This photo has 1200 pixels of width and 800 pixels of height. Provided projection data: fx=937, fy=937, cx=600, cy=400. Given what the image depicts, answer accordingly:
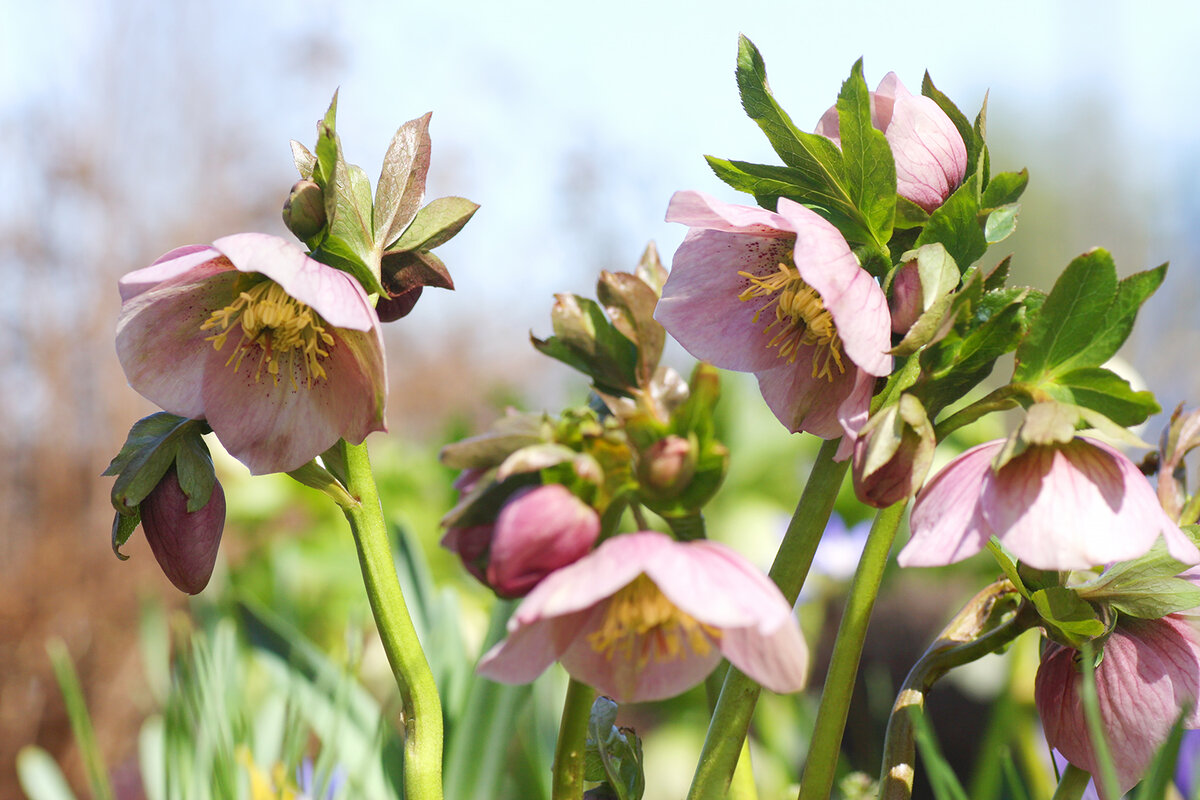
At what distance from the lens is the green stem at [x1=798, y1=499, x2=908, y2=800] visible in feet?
1.20

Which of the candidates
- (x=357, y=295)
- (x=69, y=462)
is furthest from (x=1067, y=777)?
(x=69, y=462)

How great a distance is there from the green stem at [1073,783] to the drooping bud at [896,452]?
17cm

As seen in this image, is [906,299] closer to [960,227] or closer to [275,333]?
[960,227]

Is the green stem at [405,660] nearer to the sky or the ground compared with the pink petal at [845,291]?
nearer to the ground

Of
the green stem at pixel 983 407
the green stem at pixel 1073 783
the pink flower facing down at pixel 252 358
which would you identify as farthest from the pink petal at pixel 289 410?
the green stem at pixel 1073 783

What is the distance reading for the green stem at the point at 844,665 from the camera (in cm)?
37

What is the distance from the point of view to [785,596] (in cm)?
35

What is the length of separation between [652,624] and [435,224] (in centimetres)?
18

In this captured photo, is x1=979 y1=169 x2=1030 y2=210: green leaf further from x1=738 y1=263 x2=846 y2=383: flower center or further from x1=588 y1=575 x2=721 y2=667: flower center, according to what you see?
x1=588 y1=575 x2=721 y2=667: flower center

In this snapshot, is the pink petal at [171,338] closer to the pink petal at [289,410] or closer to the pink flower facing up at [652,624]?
the pink petal at [289,410]

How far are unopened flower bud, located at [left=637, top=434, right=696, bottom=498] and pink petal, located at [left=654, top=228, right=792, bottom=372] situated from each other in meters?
0.11

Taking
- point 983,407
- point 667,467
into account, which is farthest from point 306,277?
point 983,407

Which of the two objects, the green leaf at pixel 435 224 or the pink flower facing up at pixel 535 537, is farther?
the green leaf at pixel 435 224

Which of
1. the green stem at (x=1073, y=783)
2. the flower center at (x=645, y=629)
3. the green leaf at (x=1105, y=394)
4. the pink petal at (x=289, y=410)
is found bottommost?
the green stem at (x=1073, y=783)
